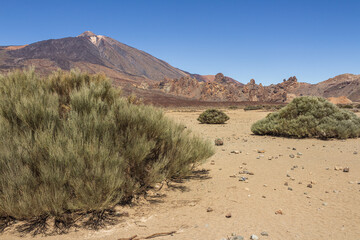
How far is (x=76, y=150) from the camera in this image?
3.43 meters

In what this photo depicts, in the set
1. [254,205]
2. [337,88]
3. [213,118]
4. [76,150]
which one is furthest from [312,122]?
[337,88]

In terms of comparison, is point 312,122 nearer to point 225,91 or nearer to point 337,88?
point 225,91

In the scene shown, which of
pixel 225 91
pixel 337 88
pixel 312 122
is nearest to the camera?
pixel 312 122

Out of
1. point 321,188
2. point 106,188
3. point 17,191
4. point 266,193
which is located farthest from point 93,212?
point 321,188

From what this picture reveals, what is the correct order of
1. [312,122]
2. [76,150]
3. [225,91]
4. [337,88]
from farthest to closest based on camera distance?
[337,88] → [225,91] → [312,122] → [76,150]

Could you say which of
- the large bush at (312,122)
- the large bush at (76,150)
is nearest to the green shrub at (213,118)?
the large bush at (312,122)

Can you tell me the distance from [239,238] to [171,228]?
91 cm

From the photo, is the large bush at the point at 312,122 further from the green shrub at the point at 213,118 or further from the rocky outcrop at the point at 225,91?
the rocky outcrop at the point at 225,91

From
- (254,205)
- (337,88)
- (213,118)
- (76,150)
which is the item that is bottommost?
(254,205)

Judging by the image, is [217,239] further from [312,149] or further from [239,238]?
[312,149]

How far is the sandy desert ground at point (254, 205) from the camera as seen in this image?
3.29 meters

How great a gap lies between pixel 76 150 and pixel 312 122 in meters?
9.96

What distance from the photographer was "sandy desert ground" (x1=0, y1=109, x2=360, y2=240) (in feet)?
10.8

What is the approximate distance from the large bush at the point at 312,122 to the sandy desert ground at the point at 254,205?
3.95m
